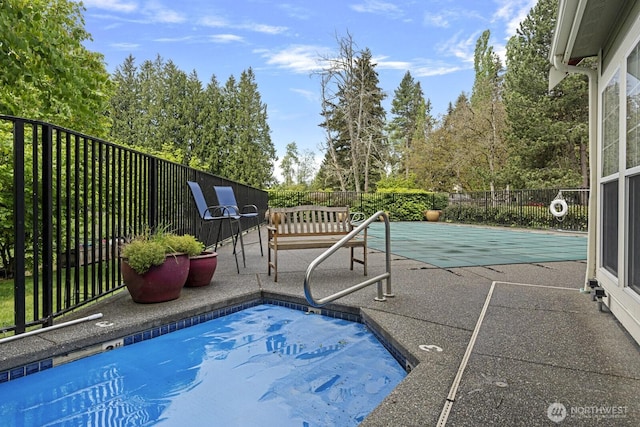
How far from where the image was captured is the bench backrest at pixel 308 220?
398 centimetres

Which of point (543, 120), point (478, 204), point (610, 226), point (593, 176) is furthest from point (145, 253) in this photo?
point (543, 120)

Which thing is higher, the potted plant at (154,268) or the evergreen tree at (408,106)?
the evergreen tree at (408,106)

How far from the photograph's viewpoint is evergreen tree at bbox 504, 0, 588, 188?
15453mm

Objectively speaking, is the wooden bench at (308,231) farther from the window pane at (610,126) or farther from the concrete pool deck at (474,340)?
the window pane at (610,126)

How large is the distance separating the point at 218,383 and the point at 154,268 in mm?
1166

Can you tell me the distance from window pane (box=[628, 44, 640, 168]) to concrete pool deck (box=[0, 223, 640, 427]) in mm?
1047

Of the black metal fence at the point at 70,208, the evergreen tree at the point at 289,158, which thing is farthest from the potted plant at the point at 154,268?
the evergreen tree at the point at 289,158

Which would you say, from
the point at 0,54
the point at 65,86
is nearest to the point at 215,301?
the point at 0,54

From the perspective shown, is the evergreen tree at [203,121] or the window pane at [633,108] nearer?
the window pane at [633,108]

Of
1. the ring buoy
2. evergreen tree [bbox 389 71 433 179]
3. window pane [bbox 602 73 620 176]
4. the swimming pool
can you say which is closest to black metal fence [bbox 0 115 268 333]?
the swimming pool

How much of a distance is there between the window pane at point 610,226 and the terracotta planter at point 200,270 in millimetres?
3170

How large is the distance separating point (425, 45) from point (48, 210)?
80.9 ft

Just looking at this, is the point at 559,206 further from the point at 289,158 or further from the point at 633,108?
the point at 289,158

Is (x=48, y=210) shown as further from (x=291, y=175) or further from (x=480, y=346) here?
(x=291, y=175)
